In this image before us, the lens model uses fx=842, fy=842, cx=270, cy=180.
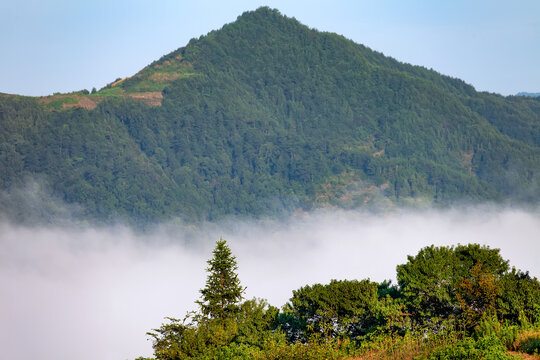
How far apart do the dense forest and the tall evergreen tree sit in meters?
0.09

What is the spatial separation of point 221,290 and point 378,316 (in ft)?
48.3

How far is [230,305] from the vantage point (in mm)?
74500

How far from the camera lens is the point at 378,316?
66.7m

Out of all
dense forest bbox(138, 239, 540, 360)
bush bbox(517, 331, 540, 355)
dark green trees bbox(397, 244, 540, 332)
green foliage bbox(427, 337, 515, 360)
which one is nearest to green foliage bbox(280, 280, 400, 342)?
dense forest bbox(138, 239, 540, 360)

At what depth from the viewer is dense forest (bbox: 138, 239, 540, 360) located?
44.1m

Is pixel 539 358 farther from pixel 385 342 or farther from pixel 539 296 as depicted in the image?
pixel 539 296

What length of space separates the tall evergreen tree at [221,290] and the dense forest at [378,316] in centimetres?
9

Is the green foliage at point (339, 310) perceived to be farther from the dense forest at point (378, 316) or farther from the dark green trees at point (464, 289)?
the dark green trees at point (464, 289)

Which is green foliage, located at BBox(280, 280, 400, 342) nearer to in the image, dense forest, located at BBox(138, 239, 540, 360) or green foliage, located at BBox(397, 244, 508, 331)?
dense forest, located at BBox(138, 239, 540, 360)

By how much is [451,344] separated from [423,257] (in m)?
32.8

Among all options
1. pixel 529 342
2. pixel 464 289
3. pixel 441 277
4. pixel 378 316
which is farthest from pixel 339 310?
pixel 529 342

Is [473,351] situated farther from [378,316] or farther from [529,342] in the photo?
[378,316]

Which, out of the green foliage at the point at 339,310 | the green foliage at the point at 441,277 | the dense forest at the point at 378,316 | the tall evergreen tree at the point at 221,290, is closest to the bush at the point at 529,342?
the dense forest at the point at 378,316

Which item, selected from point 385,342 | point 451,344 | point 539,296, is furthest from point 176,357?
point 539,296
